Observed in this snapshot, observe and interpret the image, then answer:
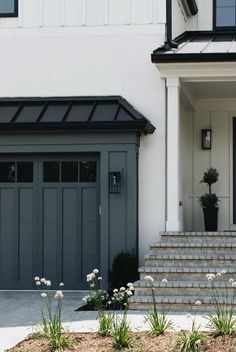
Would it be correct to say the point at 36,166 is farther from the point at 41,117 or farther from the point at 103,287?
the point at 103,287

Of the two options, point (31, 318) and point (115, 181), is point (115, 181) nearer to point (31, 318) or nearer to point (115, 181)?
point (115, 181)

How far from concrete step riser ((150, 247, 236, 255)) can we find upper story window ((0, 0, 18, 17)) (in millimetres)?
5231

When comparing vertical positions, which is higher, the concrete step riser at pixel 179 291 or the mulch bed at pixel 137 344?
the concrete step riser at pixel 179 291

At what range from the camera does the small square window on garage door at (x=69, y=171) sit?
12.7 meters

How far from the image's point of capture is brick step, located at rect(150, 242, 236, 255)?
455 inches

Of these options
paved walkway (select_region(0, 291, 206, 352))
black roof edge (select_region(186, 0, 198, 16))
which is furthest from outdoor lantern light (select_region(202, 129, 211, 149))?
paved walkway (select_region(0, 291, 206, 352))

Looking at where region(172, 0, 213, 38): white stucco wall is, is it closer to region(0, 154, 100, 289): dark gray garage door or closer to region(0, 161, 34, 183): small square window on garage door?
region(0, 154, 100, 289): dark gray garage door

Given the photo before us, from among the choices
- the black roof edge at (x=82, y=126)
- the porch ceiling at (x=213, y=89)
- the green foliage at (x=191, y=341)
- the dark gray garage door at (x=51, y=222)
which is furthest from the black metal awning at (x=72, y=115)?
the green foliage at (x=191, y=341)

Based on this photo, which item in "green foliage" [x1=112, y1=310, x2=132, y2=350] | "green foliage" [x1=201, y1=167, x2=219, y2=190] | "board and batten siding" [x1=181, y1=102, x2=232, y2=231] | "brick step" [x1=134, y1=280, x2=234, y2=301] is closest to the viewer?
"green foliage" [x1=112, y1=310, x2=132, y2=350]

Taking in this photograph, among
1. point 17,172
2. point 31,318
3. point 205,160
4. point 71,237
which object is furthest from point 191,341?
point 205,160

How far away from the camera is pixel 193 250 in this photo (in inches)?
459

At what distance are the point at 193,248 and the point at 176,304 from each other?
1.76m

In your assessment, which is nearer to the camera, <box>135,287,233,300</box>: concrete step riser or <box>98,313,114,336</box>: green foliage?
<box>98,313,114,336</box>: green foliage

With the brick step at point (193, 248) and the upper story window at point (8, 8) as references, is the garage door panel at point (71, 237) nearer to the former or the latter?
the brick step at point (193, 248)
